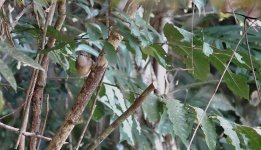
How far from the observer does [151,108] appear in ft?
2.36

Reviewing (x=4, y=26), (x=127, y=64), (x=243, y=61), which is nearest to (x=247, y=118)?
(x=127, y=64)

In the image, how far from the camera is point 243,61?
27.0 inches

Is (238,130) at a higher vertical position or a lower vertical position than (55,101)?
lower

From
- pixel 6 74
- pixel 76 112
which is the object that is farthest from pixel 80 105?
pixel 6 74

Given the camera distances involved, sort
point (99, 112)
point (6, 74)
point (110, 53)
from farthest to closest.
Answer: point (99, 112) < point (110, 53) < point (6, 74)

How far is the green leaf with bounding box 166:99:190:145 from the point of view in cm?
66

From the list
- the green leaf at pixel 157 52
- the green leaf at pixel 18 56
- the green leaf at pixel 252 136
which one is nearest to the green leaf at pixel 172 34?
the green leaf at pixel 157 52

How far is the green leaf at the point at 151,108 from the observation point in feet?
2.35

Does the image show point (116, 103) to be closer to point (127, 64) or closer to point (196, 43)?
point (196, 43)

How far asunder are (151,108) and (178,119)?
0.06 m

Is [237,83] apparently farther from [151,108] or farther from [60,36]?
Answer: [60,36]

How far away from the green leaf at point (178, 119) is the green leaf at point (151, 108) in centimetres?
5

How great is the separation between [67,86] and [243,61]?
897mm

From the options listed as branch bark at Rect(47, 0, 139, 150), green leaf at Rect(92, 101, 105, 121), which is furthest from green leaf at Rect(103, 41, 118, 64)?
green leaf at Rect(92, 101, 105, 121)
